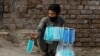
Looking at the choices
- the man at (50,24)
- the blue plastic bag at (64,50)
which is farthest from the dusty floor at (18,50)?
the blue plastic bag at (64,50)

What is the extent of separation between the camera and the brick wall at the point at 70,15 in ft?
26.5

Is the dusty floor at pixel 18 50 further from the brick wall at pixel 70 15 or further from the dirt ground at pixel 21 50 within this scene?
the brick wall at pixel 70 15

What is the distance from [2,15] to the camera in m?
8.18

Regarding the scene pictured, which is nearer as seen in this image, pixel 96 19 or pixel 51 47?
pixel 51 47

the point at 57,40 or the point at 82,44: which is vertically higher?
the point at 57,40

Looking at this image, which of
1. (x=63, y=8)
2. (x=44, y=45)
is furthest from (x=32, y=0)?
(x=44, y=45)

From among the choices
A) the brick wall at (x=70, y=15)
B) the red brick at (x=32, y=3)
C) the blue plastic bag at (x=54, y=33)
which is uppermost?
the blue plastic bag at (x=54, y=33)

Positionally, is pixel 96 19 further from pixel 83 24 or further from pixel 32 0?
pixel 32 0

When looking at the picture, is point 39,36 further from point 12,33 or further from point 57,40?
point 12,33

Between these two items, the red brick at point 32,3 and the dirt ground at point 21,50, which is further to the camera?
the red brick at point 32,3

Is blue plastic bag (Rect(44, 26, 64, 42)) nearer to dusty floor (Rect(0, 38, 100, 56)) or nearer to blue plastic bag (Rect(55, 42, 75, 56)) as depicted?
blue plastic bag (Rect(55, 42, 75, 56))

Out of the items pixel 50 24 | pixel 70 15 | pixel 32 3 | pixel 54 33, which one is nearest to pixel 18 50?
pixel 32 3

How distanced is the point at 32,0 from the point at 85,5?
124cm

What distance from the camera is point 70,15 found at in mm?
8086
